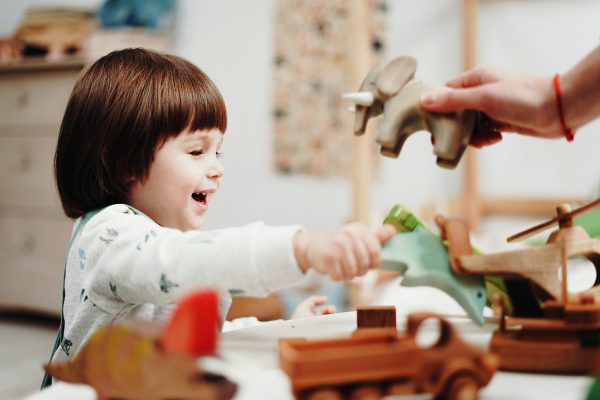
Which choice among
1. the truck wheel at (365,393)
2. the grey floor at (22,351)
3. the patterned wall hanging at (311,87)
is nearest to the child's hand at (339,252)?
the truck wheel at (365,393)

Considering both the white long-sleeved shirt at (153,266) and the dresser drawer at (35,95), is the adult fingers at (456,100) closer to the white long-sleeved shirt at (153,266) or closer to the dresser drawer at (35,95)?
the white long-sleeved shirt at (153,266)

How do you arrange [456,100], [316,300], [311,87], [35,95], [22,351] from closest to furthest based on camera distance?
[456,100] < [316,300] < [22,351] < [35,95] < [311,87]

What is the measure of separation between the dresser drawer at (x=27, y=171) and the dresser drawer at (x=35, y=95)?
8 cm

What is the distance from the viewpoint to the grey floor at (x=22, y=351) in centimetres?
188

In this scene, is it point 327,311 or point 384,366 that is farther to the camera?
point 327,311

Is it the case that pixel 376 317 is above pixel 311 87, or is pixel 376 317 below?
below

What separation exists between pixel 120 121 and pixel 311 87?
1959 millimetres

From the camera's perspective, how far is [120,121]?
78 centimetres

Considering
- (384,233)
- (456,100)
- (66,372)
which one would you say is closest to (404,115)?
(456,100)

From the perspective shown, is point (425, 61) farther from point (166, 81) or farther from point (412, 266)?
point (412, 266)

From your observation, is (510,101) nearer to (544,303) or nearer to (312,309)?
(544,303)

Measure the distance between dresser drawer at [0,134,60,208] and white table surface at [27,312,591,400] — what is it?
2.07m

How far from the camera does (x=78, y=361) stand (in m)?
0.45

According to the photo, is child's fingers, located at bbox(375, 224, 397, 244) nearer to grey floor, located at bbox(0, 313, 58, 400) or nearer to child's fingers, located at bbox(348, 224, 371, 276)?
child's fingers, located at bbox(348, 224, 371, 276)
